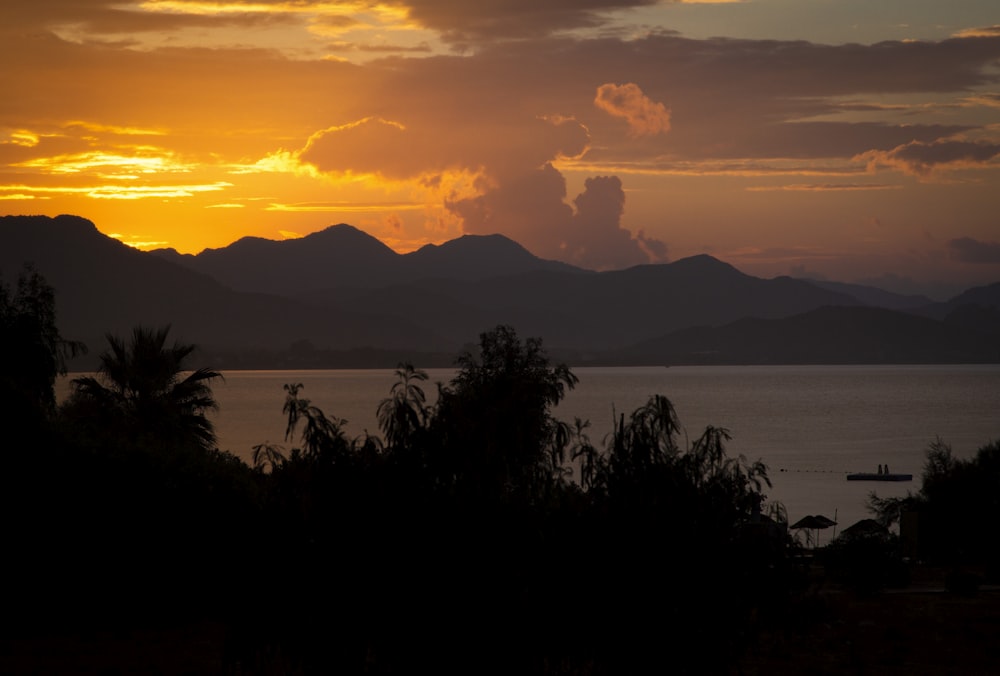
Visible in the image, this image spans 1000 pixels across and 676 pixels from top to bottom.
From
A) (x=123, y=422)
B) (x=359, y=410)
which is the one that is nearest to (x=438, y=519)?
(x=123, y=422)

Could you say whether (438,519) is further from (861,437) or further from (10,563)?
(861,437)

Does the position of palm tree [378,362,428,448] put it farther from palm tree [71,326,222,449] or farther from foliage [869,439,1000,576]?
foliage [869,439,1000,576]

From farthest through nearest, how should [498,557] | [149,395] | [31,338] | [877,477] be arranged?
[877,477]
[149,395]
[31,338]
[498,557]

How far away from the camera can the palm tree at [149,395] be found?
29625 millimetres

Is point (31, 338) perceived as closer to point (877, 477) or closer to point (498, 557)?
point (498, 557)

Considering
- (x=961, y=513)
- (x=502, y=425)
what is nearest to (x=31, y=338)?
(x=502, y=425)

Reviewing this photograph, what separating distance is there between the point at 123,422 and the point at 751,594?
21.6 m

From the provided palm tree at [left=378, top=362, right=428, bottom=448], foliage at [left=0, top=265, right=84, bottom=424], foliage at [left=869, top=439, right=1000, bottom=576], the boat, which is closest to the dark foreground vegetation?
palm tree at [left=378, top=362, right=428, bottom=448]

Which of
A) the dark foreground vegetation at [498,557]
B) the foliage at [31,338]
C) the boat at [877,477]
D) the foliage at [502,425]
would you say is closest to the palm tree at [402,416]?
the dark foreground vegetation at [498,557]

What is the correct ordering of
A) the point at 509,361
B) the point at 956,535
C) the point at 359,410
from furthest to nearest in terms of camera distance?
the point at 359,410
the point at 956,535
the point at 509,361

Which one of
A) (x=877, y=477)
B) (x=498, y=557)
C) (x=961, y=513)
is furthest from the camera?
(x=877, y=477)

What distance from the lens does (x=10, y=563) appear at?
19641 millimetres

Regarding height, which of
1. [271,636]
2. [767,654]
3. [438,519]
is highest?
[438,519]

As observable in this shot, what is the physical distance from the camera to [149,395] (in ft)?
99.3
